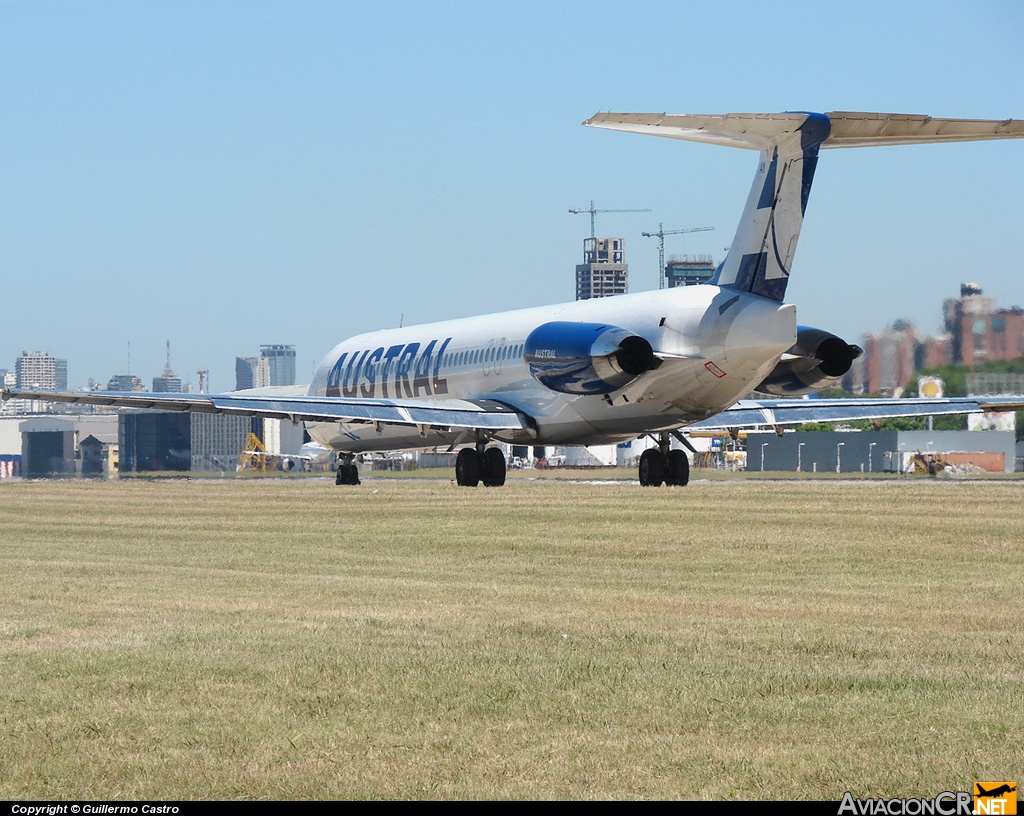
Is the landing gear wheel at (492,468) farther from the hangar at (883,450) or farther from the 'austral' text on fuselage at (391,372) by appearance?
the hangar at (883,450)

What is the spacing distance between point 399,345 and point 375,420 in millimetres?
6893

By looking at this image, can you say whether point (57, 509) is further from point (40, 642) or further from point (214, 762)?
point (214, 762)

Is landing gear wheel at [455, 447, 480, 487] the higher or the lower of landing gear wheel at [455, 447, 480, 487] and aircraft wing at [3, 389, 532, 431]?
the lower

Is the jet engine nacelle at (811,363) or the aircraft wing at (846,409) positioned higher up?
the jet engine nacelle at (811,363)

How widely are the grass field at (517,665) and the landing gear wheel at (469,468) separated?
1282 cm

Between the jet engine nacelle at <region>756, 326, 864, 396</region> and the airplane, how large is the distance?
1.0 inches

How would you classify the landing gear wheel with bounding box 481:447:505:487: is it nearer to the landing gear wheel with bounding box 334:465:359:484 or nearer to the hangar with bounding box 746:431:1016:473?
the landing gear wheel with bounding box 334:465:359:484

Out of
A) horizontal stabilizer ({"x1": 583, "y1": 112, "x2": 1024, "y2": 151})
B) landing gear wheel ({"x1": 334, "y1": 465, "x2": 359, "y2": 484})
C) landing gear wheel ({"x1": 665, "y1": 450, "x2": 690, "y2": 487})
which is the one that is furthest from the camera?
landing gear wheel ({"x1": 334, "y1": 465, "x2": 359, "y2": 484})

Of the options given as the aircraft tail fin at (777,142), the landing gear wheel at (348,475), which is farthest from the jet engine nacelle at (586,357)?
the landing gear wheel at (348,475)

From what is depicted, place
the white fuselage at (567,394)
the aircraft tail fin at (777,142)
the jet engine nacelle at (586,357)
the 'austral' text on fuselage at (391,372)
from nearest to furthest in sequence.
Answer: the aircraft tail fin at (777,142)
the white fuselage at (567,394)
the jet engine nacelle at (586,357)
the 'austral' text on fuselage at (391,372)

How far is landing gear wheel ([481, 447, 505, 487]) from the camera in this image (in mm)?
31641

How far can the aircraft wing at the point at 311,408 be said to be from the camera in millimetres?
29500

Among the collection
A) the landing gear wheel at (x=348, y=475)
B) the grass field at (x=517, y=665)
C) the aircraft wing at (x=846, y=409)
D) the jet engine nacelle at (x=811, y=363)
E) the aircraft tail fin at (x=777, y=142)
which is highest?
the aircraft tail fin at (x=777, y=142)

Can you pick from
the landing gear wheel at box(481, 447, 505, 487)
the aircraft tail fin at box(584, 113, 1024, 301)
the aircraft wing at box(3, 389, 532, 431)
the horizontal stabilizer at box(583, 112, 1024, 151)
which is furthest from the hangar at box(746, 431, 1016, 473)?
the horizontal stabilizer at box(583, 112, 1024, 151)
